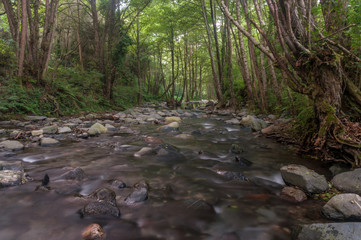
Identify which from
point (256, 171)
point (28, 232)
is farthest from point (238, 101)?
point (28, 232)

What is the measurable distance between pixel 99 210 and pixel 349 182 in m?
2.62

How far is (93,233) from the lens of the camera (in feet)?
5.18

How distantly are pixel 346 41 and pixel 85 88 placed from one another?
10996 mm

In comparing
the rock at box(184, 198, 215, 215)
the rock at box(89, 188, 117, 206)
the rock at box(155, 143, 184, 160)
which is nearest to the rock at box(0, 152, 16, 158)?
the rock at box(89, 188, 117, 206)

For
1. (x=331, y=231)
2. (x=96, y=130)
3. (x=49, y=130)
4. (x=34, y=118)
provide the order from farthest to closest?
(x=34, y=118), (x=96, y=130), (x=49, y=130), (x=331, y=231)

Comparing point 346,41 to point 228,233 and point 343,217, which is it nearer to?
point 343,217

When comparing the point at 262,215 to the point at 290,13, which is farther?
the point at 290,13

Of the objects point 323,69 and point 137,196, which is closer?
point 137,196

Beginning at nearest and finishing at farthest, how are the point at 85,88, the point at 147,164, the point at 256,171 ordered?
the point at 256,171, the point at 147,164, the point at 85,88

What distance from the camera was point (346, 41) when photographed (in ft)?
12.7

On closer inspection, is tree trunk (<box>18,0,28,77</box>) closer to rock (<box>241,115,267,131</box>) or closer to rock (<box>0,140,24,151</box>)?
rock (<box>0,140,24,151</box>)

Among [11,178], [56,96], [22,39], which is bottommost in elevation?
[11,178]

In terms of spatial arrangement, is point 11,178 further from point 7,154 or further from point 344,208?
point 344,208

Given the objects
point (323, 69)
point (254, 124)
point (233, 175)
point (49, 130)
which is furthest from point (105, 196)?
point (254, 124)
